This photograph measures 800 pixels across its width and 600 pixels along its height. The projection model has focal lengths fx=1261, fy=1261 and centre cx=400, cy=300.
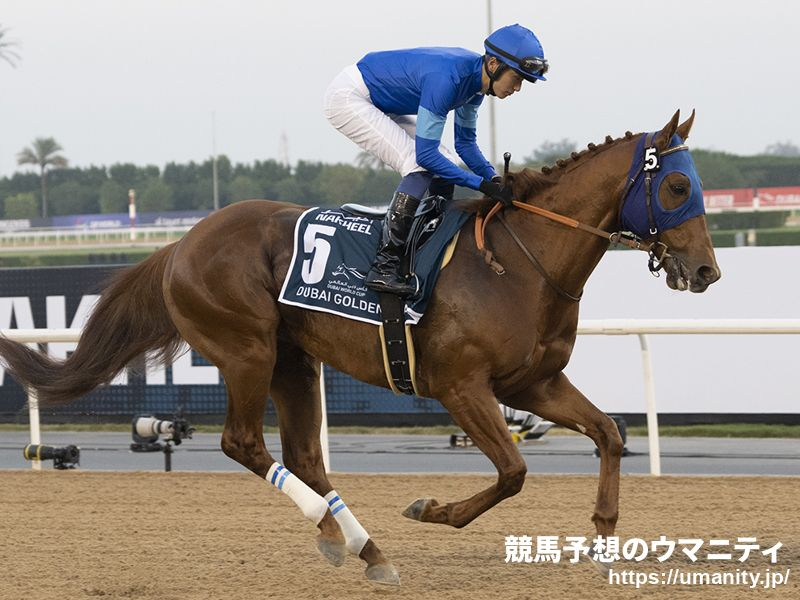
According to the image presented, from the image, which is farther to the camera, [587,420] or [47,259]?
[47,259]

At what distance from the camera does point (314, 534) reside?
19.7 feet

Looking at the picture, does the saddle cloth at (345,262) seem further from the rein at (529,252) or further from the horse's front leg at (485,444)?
the horse's front leg at (485,444)

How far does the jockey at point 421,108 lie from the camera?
4.86 metres

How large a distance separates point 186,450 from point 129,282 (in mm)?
5023

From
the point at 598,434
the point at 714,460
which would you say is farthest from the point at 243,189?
the point at 598,434

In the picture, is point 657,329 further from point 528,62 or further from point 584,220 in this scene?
point 528,62

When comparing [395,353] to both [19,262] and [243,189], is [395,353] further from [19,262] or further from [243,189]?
[19,262]

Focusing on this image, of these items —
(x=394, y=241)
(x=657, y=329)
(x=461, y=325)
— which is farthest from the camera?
(x=657, y=329)

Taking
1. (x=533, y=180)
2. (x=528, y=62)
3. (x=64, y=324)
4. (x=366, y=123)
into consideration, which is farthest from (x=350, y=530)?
(x=64, y=324)

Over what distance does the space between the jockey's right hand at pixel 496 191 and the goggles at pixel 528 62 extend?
1.48ft

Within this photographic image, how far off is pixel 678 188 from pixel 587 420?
38.6 inches

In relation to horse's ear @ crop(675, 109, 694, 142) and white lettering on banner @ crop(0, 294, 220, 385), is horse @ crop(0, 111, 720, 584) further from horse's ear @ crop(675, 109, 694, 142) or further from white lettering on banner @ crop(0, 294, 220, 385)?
white lettering on banner @ crop(0, 294, 220, 385)

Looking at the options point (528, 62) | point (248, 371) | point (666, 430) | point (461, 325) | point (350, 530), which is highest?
point (528, 62)

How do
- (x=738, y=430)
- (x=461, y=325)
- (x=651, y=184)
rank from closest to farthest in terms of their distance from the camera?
(x=651, y=184), (x=461, y=325), (x=738, y=430)
